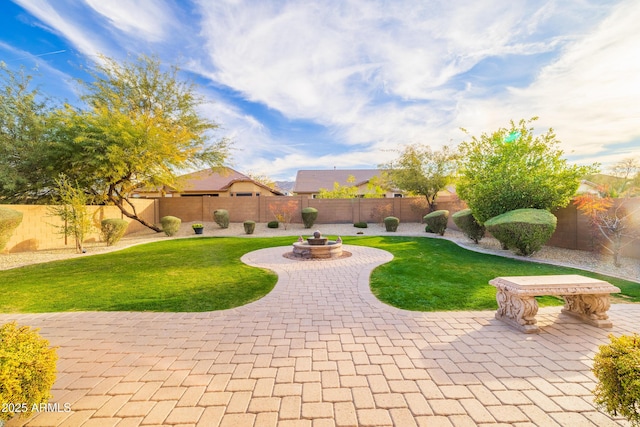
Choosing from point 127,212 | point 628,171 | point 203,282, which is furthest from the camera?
point 628,171

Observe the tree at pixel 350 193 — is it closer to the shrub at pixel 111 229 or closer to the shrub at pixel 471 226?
the shrub at pixel 471 226

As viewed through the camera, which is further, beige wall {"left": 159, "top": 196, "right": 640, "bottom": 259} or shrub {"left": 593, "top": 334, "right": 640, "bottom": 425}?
beige wall {"left": 159, "top": 196, "right": 640, "bottom": 259}

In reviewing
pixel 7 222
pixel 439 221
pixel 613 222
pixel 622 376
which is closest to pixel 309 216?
pixel 439 221

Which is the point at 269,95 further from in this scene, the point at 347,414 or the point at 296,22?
the point at 347,414

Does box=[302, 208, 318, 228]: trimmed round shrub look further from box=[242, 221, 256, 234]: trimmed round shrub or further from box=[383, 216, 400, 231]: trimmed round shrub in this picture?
box=[383, 216, 400, 231]: trimmed round shrub

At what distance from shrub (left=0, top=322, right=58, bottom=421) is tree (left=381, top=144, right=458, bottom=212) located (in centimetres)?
2035

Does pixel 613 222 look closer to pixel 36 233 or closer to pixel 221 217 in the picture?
pixel 221 217

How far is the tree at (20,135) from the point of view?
1210 centimetres

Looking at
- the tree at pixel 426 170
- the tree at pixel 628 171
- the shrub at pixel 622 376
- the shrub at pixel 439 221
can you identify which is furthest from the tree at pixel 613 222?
the tree at pixel 628 171

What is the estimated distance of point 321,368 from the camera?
107 inches

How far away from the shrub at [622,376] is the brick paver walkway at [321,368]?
1.38 feet

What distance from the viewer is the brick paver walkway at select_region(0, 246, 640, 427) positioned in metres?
2.10

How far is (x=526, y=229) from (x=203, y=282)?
974cm

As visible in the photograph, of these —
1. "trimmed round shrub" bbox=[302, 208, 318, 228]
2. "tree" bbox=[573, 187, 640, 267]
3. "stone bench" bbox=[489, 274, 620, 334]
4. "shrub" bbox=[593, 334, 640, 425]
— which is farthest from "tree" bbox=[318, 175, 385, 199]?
"shrub" bbox=[593, 334, 640, 425]
